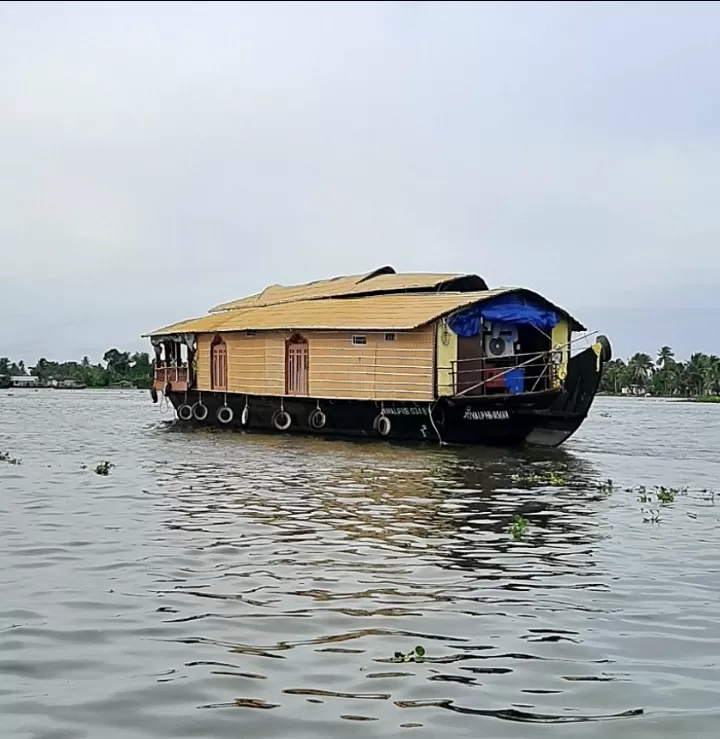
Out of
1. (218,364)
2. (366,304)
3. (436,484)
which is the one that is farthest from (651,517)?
(218,364)

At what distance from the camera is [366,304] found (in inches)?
874

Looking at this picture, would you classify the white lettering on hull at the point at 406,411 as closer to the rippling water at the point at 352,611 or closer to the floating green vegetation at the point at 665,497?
the rippling water at the point at 352,611

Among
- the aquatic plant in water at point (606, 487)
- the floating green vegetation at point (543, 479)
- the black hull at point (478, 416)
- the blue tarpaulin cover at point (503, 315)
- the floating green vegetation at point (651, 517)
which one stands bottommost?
the floating green vegetation at point (651, 517)

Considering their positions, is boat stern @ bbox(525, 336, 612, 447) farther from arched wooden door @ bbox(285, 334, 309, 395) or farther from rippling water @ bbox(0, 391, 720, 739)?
rippling water @ bbox(0, 391, 720, 739)

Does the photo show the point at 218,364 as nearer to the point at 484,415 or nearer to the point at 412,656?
the point at 484,415

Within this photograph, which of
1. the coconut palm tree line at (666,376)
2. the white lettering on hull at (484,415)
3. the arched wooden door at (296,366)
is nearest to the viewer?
the white lettering on hull at (484,415)

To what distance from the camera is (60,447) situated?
66.0ft

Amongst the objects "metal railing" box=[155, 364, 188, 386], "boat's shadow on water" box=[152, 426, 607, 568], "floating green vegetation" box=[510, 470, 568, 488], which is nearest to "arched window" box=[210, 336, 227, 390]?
"metal railing" box=[155, 364, 188, 386]

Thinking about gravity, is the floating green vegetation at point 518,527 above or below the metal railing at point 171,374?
below

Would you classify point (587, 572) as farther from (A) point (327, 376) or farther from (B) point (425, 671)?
(A) point (327, 376)

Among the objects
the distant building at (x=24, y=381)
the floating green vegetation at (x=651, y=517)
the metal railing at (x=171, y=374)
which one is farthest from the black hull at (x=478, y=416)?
the distant building at (x=24, y=381)

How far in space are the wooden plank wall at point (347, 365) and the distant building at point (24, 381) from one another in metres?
84.6

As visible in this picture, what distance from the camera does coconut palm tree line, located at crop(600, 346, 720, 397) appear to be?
77.1 meters

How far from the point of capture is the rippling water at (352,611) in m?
4.54
